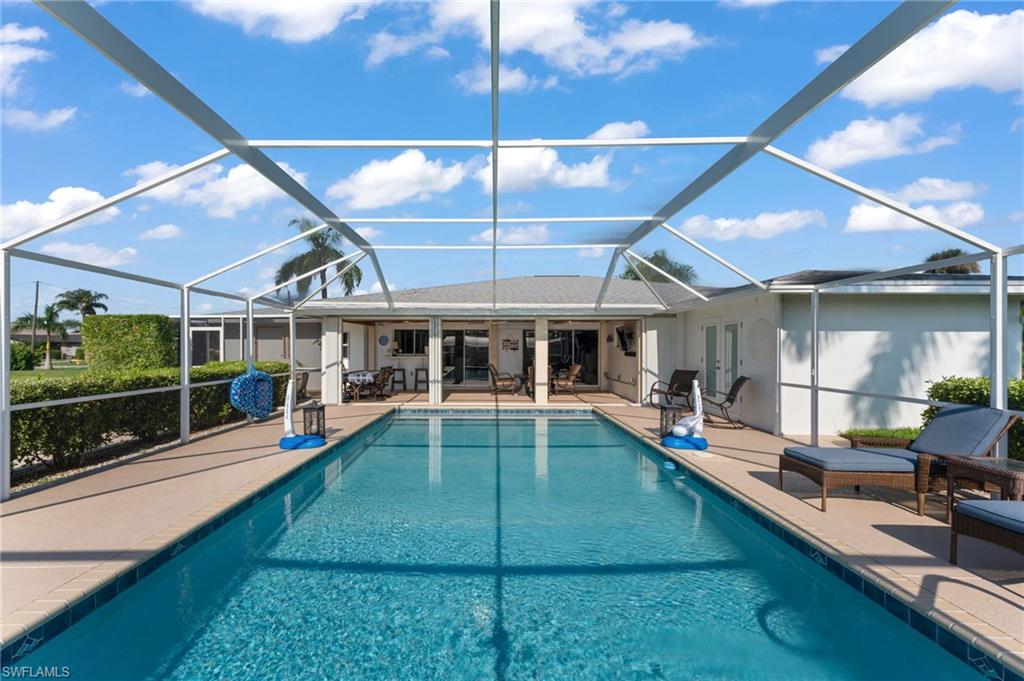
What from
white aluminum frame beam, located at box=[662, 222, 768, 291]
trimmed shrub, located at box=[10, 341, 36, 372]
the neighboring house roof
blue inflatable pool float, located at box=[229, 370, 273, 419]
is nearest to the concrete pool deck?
blue inflatable pool float, located at box=[229, 370, 273, 419]

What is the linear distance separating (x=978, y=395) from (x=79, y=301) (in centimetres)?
6202

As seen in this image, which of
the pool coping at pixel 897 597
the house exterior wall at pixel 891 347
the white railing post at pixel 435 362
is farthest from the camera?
the white railing post at pixel 435 362

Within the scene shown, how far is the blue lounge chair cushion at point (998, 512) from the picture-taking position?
3.35 metres

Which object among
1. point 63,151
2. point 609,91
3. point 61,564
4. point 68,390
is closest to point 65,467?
point 68,390

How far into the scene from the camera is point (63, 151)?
32.0ft

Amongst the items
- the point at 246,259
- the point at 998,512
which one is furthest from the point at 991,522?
the point at 246,259

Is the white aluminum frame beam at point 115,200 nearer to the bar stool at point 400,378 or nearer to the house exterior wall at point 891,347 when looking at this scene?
the house exterior wall at point 891,347

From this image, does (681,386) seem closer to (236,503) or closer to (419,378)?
(419,378)

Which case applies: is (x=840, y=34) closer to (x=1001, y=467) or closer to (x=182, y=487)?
(x=1001, y=467)

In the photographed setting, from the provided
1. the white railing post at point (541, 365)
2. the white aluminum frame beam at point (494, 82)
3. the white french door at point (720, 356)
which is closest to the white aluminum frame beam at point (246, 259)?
the white aluminum frame beam at point (494, 82)

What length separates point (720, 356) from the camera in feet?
38.7

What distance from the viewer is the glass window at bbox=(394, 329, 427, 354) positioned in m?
18.5

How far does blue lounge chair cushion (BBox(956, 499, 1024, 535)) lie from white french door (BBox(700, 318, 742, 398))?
7.34m

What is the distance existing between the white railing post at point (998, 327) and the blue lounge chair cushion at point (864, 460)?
0.82 m
